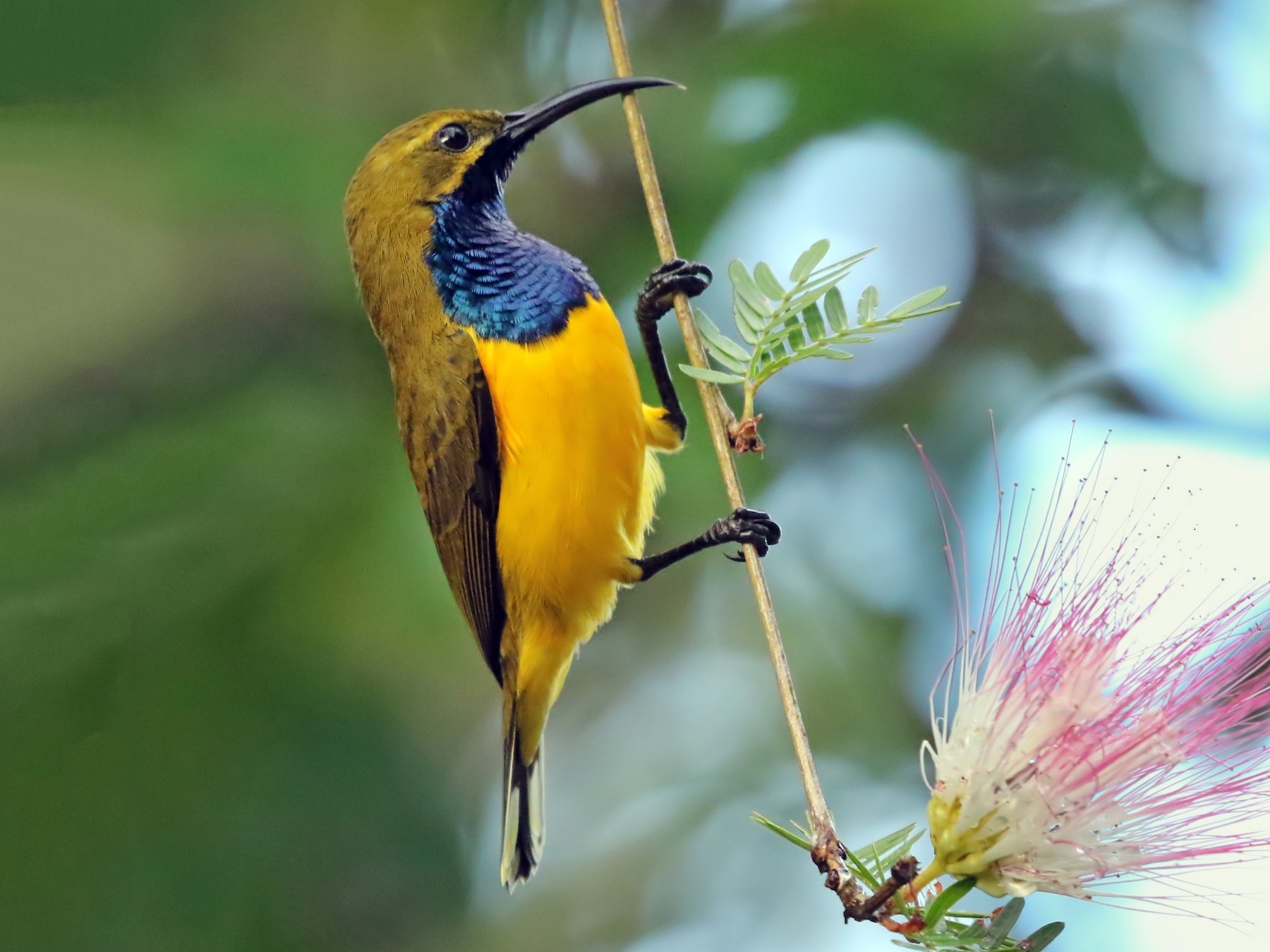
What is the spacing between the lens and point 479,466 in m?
3.53

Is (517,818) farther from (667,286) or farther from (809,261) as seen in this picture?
A: (809,261)

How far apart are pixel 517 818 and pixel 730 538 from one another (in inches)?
52.9

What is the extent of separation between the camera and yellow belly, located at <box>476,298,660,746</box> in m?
3.27

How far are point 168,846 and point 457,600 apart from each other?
1.78 metres

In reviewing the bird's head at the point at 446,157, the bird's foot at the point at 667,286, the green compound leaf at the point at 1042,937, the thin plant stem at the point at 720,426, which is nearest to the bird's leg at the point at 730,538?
the thin plant stem at the point at 720,426

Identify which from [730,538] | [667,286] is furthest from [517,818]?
[667,286]

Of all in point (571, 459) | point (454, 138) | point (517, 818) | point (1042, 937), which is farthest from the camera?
point (517, 818)

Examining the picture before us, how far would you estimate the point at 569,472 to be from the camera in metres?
3.33

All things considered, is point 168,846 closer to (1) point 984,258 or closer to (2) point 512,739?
(2) point 512,739

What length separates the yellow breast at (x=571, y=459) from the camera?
3264 millimetres

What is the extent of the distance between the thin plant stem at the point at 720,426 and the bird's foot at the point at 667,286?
0.36 m

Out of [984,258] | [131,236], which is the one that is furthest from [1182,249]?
[131,236]

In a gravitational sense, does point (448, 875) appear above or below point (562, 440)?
below

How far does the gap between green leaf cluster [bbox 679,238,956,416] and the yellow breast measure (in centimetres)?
93
